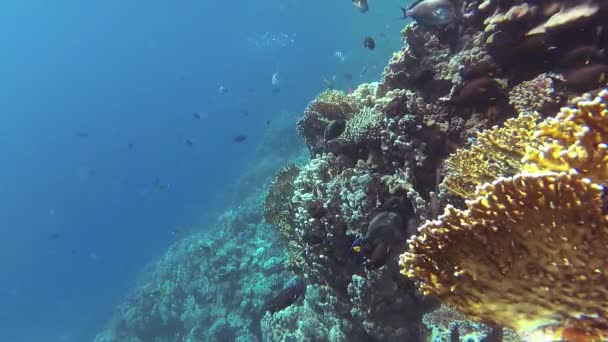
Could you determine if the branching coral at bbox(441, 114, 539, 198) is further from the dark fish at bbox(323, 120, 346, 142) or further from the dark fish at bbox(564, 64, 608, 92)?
the dark fish at bbox(323, 120, 346, 142)

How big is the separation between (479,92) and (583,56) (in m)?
1.02

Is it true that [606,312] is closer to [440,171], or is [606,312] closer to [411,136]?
[440,171]

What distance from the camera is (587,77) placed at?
12.4ft

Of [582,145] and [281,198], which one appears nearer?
[582,145]

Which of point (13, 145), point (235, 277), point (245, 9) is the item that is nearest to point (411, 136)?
point (235, 277)

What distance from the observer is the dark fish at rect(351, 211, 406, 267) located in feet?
13.7

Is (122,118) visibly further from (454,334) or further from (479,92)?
(454,334)

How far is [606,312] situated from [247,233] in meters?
15.9

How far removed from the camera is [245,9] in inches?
4796

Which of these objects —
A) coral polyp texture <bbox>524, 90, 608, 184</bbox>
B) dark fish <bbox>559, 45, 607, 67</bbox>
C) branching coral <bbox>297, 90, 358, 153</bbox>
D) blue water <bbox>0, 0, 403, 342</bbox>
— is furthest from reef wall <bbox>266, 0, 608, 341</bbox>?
blue water <bbox>0, 0, 403, 342</bbox>

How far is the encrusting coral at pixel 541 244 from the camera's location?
167cm

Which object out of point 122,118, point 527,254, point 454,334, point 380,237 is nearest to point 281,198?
point 380,237

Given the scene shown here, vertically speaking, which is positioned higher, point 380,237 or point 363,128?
point 363,128

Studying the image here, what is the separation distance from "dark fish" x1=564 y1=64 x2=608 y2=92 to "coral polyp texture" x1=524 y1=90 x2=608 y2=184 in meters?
2.09
